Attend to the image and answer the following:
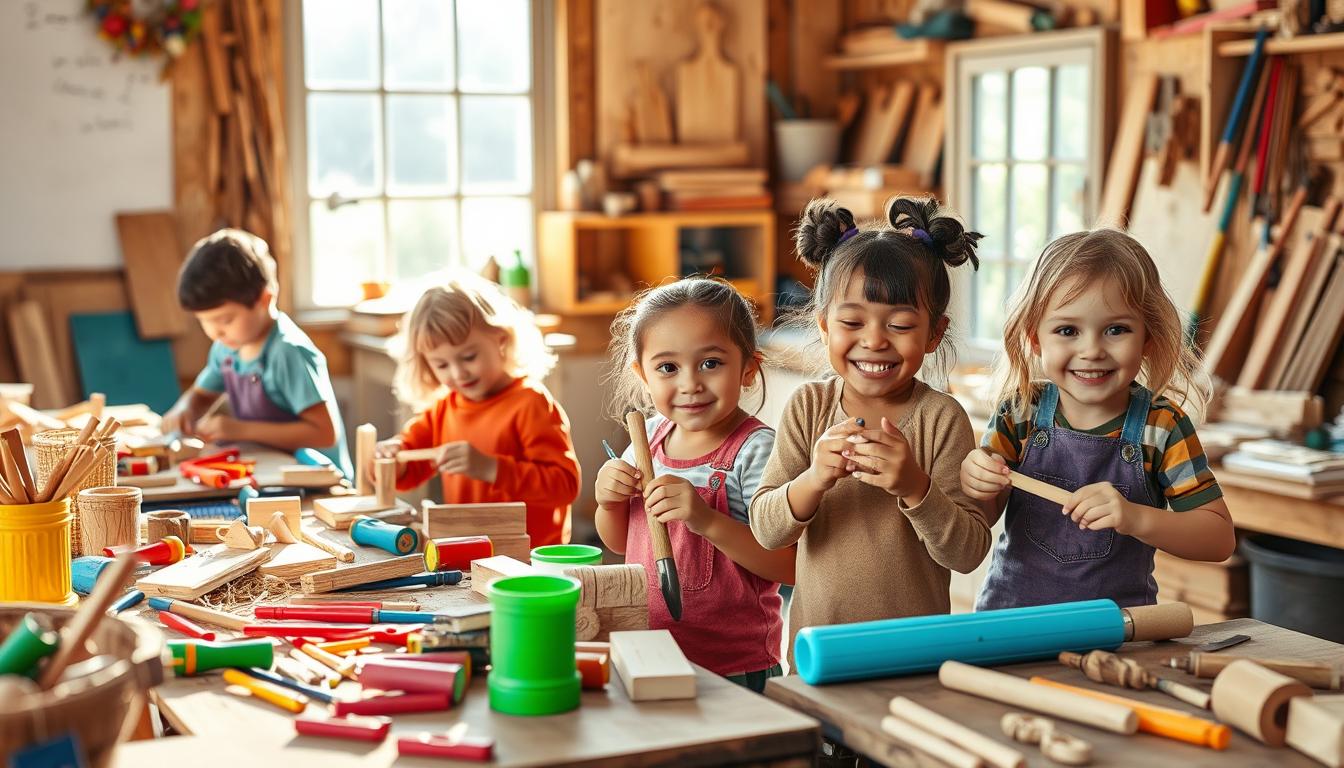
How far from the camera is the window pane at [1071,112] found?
5004 mm

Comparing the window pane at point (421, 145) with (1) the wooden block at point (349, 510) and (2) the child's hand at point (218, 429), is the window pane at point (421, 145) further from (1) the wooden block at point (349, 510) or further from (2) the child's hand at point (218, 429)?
(1) the wooden block at point (349, 510)

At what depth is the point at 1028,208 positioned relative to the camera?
5324 mm

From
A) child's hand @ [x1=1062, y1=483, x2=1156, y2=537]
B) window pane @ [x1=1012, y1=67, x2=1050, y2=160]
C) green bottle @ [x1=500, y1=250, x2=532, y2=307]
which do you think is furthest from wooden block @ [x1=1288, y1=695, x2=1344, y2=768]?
green bottle @ [x1=500, y1=250, x2=532, y2=307]

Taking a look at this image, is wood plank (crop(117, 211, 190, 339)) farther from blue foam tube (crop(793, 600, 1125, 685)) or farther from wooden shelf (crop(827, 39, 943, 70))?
blue foam tube (crop(793, 600, 1125, 685))

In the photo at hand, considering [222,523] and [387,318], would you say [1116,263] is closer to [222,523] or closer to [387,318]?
[222,523]

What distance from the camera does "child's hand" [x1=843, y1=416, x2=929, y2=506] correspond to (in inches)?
75.7

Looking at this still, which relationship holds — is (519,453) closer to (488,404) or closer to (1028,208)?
(488,404)

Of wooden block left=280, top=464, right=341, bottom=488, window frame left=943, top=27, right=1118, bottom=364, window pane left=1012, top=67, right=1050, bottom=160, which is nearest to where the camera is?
wooden block left=280, top=464, right=341, bottom=488

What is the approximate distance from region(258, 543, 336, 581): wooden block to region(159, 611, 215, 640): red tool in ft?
0.72

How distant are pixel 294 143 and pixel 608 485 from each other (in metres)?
3.66

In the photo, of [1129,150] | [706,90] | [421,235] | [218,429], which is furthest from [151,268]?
[1129,150]

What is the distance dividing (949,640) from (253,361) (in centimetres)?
245

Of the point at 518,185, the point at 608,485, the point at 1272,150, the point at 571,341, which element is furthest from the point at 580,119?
the point at 608,485

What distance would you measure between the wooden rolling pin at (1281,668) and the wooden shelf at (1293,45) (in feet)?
8.92
